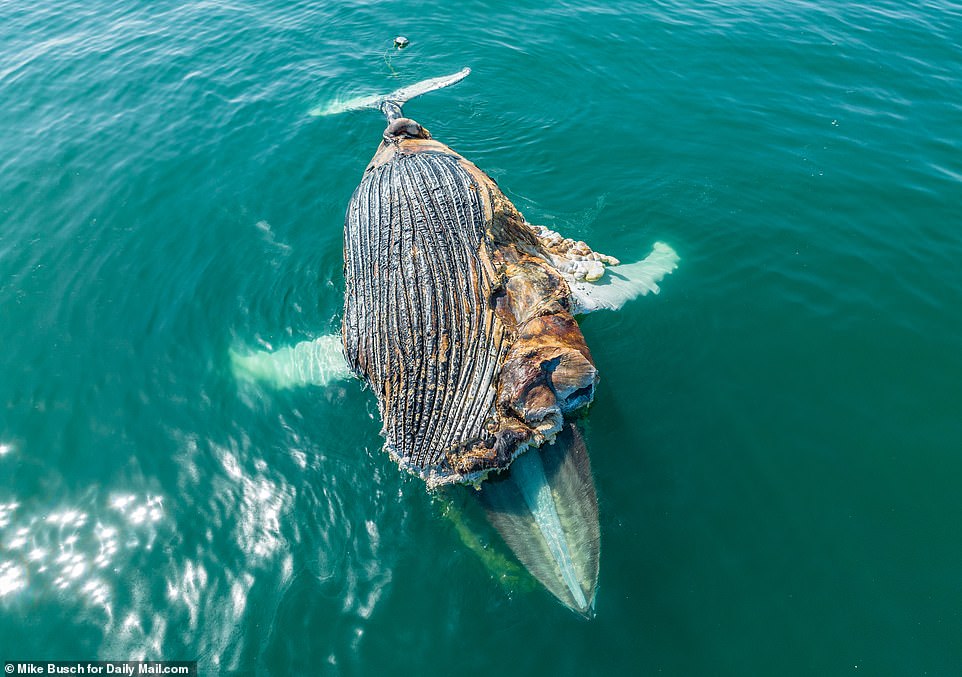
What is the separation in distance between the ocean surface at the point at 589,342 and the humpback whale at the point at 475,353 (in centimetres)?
95

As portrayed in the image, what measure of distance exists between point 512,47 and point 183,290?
1683 cm

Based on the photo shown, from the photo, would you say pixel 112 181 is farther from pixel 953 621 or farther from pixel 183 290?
pixel 953 621

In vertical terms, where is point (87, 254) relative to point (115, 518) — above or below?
above

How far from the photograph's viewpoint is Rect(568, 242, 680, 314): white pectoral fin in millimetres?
11438

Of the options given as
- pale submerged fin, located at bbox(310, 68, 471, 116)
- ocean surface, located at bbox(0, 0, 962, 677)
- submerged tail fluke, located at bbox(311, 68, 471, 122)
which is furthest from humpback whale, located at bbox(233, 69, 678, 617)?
pale submerged fin, located at bbox(310, 68, 471, 116)

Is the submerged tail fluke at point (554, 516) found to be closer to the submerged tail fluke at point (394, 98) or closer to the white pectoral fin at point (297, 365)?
the white pectoral fin at point (297, 365)

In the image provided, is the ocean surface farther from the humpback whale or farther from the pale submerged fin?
the humpback whale

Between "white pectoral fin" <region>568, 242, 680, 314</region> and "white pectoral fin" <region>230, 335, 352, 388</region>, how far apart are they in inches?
210

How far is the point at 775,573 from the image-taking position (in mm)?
7812

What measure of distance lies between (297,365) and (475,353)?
507 cm

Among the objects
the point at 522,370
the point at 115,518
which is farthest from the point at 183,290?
the point at 522,370

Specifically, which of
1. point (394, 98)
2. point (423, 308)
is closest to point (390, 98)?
point (394, 98)

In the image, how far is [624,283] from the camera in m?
12.2

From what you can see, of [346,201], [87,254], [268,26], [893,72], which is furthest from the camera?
[268,26]
